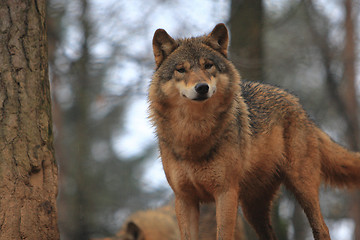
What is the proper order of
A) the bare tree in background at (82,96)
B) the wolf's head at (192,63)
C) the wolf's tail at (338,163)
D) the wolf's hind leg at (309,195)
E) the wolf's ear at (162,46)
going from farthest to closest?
the bare tree in background at (82,96) < the wolf's tail at (338,163) < the wolf's hind leg at (309,195) < the wolf's ear at (162,46) < the wolf's head at (192,63)

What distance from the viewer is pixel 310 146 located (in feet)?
18.1

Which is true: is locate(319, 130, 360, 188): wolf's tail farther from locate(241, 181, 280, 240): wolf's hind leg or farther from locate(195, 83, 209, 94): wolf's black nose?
locate(195, 83, 209, 94): wolf's black nose

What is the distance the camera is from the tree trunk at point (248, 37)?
811 cm

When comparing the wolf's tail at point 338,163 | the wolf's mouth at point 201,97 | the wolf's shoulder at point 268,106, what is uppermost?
the wolf's shoulder at point 268,106

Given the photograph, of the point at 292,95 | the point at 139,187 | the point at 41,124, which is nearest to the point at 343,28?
the point at 292,95

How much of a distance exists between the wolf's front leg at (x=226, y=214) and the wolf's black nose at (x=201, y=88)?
3.82ft

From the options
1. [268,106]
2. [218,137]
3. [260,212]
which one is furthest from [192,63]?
[260,212]

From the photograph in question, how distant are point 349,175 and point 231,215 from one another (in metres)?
2.30

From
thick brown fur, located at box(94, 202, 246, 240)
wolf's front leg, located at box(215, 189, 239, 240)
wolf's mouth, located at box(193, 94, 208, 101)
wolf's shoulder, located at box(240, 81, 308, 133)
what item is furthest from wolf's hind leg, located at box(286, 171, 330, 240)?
thick brown fur, located at box(94, 202, 246, 240)

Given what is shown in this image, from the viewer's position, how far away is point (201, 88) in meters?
4.05

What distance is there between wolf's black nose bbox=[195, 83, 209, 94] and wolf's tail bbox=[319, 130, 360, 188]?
2438 millimetres

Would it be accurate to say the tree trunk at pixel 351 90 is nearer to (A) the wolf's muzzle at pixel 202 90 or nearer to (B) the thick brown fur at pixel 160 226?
(B) the thick brown fur at pixel 160 226

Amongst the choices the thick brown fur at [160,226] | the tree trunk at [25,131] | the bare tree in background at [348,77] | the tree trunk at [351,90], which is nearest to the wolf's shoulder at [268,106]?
the thick brown fur at [160,226]

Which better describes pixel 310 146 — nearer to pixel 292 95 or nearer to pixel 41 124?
pixel 292 95
